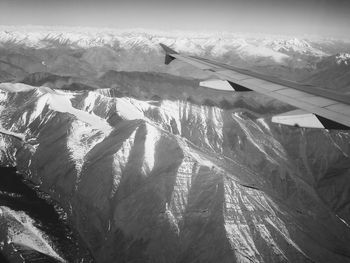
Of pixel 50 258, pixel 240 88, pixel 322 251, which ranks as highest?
pixel 240 88

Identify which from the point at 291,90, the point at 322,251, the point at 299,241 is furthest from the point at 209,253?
the point at 291,90

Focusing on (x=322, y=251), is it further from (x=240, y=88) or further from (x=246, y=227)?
(x=240, y=88)

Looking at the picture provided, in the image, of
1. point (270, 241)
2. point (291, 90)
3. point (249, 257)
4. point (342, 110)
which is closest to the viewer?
point (342, 110)

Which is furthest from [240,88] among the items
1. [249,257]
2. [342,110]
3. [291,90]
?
[249,257]

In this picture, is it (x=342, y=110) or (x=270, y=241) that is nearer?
(x=342, y=110)

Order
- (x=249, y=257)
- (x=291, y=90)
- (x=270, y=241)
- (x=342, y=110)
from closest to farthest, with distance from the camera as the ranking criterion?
(x=342, y=110) < (x=291, y=90) < (x=249, y=257) < (x=270, y=241)

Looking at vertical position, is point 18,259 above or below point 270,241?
below
